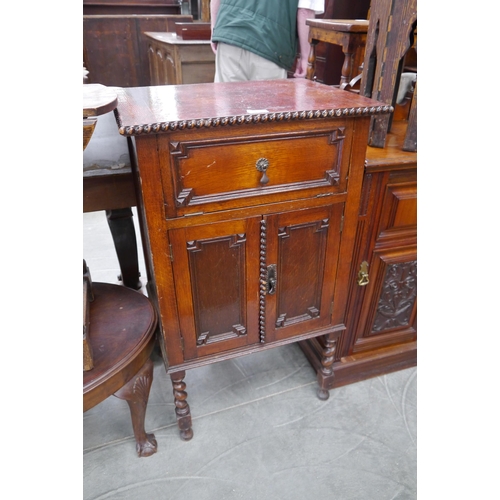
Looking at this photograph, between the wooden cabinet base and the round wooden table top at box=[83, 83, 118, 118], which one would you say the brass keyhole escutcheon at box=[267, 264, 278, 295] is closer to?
the wooden cabinet base

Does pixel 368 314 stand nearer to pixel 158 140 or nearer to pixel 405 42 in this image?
pixel 405 42

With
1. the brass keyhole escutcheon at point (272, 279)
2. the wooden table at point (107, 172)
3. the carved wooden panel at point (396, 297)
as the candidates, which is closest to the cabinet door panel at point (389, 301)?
the carved wooden panel at point (396, 297)

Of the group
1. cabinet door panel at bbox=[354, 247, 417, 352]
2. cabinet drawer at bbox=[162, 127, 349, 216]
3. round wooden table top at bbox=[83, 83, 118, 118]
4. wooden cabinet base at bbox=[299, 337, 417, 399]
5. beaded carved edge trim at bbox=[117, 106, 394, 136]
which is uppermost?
round wooden table top at bbox=[83, 83, 118, 118]

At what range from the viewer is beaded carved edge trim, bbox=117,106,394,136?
829 millimetres

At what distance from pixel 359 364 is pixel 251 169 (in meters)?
0.98

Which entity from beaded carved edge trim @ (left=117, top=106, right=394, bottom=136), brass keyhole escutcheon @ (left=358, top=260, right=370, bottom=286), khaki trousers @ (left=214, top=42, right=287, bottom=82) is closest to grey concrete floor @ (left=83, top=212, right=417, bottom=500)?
brass keyhole escutcheon @ (left=358, top=260, right=370, bottom=286)

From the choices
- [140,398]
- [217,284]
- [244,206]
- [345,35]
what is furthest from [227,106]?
[140,398]

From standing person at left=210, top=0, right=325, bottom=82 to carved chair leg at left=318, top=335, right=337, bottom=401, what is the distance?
1243mm

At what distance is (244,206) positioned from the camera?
104 centimetres

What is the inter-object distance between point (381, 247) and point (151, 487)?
1.08 metres

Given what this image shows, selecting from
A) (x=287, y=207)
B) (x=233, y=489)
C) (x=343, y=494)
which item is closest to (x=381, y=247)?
(x=287, y=207)

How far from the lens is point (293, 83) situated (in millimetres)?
1305

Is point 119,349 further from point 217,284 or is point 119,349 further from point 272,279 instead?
point 272,279

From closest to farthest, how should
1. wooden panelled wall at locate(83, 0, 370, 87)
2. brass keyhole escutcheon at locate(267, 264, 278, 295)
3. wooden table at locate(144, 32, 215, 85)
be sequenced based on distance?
brass keyhole escutcheon at locate(267, 264, 278, 295) < wooden table at locate(144, 32, 215, 85) < wooden panelled wall at locate(83, 0, 370, 87)
